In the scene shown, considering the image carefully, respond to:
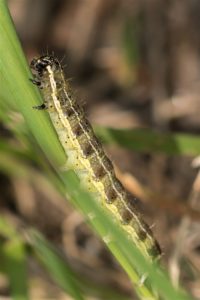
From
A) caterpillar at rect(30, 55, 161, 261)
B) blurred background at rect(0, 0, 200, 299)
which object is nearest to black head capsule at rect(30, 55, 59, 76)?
caterpillar at rect(30, 55, 161, 261)

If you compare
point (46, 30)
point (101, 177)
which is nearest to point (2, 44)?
point (101, 177)

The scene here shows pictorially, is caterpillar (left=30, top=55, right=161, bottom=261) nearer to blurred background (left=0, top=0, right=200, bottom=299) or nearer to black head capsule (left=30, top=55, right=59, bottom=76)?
black head capsule (left=30, top=55, right=59, bottom=76)

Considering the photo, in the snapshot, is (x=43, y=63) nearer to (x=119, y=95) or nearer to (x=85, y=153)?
(x=85, y=153)

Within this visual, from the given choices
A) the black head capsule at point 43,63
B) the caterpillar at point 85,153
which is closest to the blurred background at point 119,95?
the caterpillar at point 85,153

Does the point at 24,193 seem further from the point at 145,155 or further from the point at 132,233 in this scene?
the point at 132,233

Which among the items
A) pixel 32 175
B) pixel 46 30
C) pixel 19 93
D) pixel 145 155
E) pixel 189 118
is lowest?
pixel 19 93

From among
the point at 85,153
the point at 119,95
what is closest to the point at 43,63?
the point at 85,153
